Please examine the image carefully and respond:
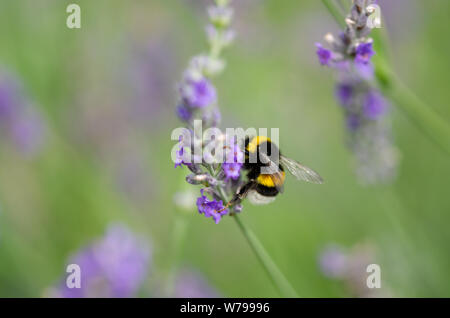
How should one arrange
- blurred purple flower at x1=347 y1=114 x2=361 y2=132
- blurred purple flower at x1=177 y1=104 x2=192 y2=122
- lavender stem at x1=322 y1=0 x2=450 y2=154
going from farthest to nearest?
blurred purple flower at x1=347 y1=114 x2=361 y2=132 < lavender stem at x1=322 y1=0 x2=450 y2=154 < blurred purple flower at x1=177 y1=104 x2=192 y2=122

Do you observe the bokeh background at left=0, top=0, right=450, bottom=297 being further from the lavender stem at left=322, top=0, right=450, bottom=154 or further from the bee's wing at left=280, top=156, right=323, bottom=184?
the bee's wing at left=280, top=156, right=323, bottom=184

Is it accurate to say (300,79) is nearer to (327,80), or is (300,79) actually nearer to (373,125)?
(327,80)

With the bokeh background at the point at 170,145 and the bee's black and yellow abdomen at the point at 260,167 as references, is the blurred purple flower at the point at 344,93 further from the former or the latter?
the bokeh background at the point at 170,145

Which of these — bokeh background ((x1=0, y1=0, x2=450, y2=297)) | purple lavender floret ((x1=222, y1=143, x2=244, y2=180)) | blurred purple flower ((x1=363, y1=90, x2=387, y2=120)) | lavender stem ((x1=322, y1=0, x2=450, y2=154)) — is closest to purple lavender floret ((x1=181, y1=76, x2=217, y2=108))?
purple lavender floret ((x1=222, y1=143, x2=244, y2=180))

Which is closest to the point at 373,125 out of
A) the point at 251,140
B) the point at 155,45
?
the point at 251,140

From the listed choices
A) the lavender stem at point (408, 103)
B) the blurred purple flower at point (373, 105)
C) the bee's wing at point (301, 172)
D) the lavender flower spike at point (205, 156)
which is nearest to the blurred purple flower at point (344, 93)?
the blurred purple flower at point (373, 105)

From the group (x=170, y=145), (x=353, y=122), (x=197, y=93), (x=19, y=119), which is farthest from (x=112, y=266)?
(x=170, y=145)

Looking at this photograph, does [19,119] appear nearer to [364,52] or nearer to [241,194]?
[241,194]
